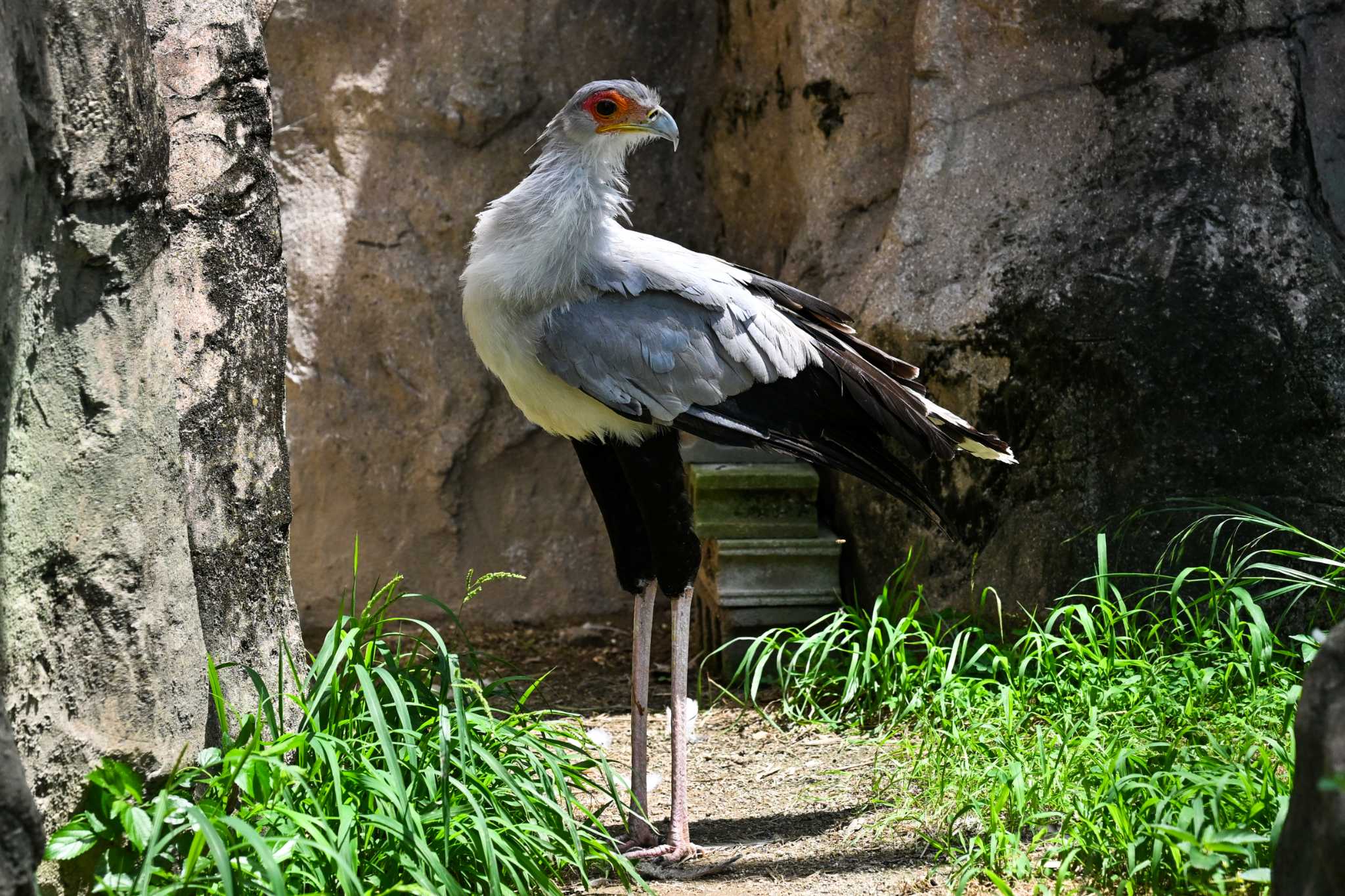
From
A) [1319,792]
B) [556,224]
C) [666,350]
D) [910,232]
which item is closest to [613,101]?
[556,224]

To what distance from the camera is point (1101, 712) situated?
11.8 ft

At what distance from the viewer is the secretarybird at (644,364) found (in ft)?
10.9

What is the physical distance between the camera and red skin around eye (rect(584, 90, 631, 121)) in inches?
136

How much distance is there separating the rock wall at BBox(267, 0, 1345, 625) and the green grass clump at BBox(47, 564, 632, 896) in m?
2.06

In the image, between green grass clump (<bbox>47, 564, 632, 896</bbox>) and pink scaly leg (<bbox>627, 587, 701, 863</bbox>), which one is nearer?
green grass clump (<bbox>47, 564, 632, 896</bbox>)

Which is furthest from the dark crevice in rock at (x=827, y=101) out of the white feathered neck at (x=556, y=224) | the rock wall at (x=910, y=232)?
the white feathered neck at (x=556, y=224)

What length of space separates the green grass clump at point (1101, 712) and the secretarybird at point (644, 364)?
2.17ft

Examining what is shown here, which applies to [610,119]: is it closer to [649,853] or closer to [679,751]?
[679,751]

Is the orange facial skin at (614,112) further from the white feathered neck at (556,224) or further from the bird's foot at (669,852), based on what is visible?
the bird's foot at (669,852)

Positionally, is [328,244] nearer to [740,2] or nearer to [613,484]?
[740,2]

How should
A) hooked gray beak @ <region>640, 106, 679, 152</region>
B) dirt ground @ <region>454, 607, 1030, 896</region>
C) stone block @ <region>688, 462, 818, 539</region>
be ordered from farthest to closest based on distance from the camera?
1. stone block @ <region>688, 462, 818, 539</region>
2. hooked gray beak @ <region>640, 106, 679, 152</region>
3. dirt ground @ <region>454, 607, 1030, 896</region>

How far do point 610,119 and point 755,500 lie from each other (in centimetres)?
192

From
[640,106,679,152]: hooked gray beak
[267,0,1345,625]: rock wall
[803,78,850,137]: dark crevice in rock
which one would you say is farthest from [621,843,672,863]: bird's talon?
[803,78,850,137]: dark crevice in rock

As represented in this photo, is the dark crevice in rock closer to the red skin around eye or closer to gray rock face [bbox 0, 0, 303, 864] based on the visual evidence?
the red skin around eye
